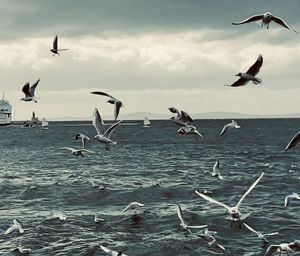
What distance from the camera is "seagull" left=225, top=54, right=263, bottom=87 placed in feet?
46.5

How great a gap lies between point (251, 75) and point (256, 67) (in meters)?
0.44

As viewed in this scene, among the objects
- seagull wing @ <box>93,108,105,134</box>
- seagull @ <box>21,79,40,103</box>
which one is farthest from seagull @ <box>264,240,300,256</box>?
seagull @ <box>21,79,40,103</box>

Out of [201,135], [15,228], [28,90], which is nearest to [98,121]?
[201,135]

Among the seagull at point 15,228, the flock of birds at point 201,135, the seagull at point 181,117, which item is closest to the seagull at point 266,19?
the flock of birds at point 201,135

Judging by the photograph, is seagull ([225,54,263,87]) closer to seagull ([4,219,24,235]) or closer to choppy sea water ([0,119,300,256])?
choppy sea water ([0,119,300,256])

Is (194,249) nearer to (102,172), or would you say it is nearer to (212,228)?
(212,228)

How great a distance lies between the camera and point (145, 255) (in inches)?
858

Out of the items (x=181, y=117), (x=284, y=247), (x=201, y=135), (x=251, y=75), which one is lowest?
(x=284, y=247)

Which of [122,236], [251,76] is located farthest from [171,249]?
[251,76]

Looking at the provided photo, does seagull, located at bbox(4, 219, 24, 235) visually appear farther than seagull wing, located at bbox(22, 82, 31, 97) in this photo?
Yes

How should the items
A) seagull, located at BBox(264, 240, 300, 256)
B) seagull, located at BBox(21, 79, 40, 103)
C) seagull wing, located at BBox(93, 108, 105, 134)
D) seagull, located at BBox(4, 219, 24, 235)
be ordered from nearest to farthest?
1. seagull, located at BBox(264, 240, 300, 256)
2. seagull wing, located at BBox(93, 108, 105, 134)
3. seagull, located at BBox(21, 79, 40, 103)
4. seagull, located at BBox(4, 219, 24, 235)

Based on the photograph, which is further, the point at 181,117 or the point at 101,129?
the point at 181,117

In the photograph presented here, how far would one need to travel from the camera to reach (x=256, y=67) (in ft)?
48.5

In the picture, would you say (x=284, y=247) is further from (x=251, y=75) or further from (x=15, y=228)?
(x=15, y=228)
